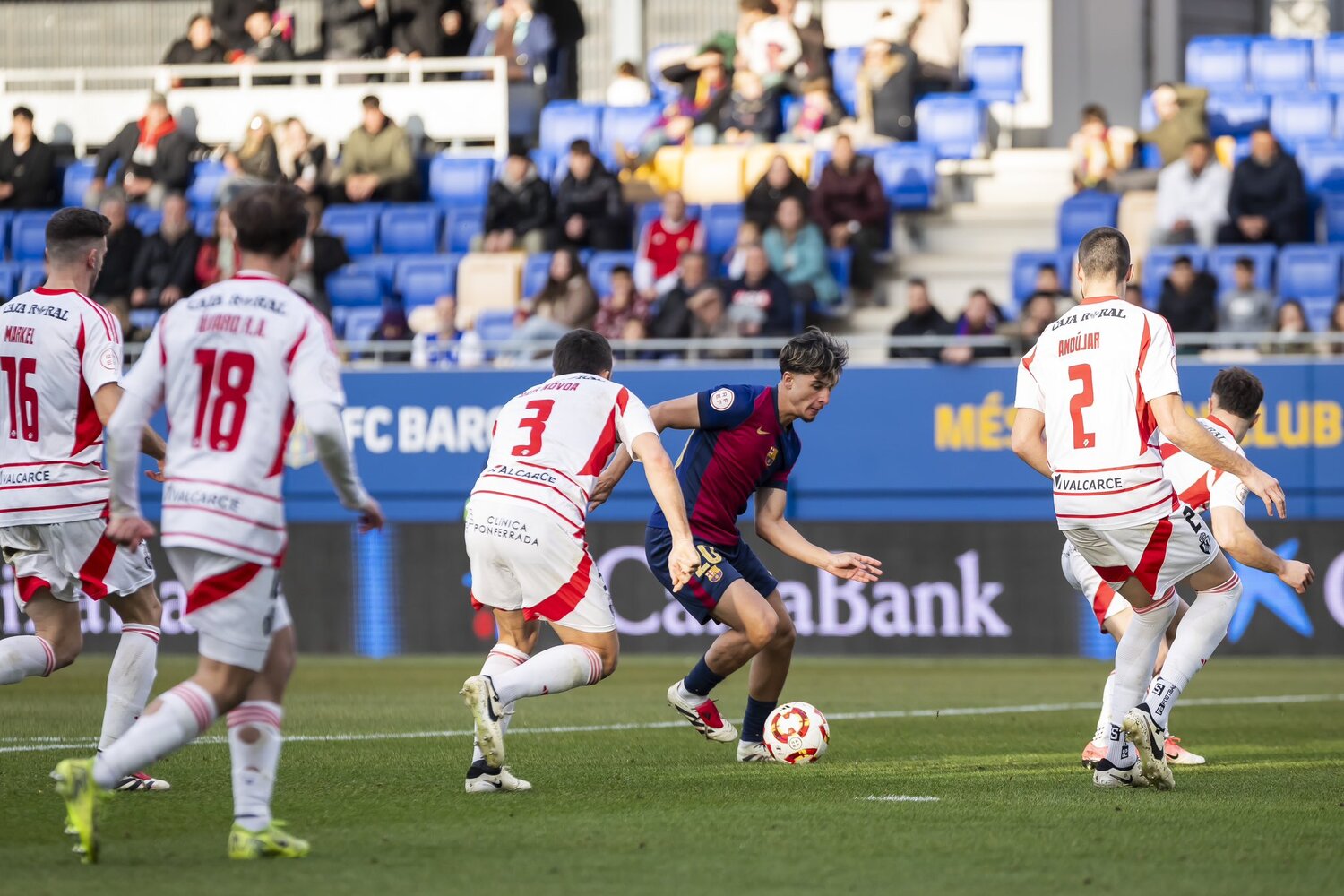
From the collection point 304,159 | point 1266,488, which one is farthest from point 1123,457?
point 304,159

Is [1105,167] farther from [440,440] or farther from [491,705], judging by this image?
[491,705]

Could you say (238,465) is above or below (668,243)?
below

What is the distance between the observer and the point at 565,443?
7410mm

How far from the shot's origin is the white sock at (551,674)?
7.10m

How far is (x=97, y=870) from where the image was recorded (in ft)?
18.3

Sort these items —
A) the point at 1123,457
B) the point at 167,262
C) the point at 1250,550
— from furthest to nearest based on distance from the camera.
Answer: the point at 167,262, the point at 1250,550, the point at 1123,457

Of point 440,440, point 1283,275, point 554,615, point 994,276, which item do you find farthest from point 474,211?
point 554,615

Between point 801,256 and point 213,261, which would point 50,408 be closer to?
point 801,256

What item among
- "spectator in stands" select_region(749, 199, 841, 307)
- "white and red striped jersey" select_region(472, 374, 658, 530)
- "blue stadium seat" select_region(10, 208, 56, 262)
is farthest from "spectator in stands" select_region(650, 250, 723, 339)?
"white and red striped jersey" select_region(472, 374, 658, 530)

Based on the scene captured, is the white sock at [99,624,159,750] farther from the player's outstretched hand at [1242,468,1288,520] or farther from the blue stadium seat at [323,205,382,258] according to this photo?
the blue stadium seat at [323,205,382,258]

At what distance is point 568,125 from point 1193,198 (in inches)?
292

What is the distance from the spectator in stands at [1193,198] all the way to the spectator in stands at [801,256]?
3.17 metres

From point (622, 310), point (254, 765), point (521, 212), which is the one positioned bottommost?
point (254, 765)

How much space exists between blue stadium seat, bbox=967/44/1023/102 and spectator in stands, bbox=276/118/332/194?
738 cm
